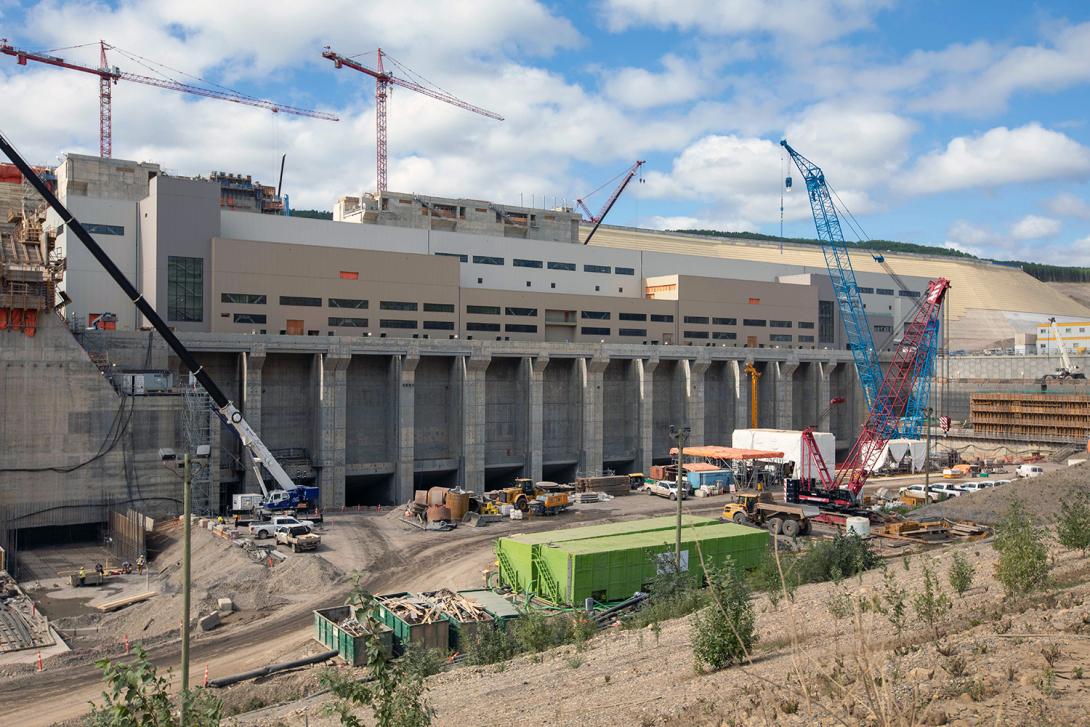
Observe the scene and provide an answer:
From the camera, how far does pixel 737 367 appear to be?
3447 inches

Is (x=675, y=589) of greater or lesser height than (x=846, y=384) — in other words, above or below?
below

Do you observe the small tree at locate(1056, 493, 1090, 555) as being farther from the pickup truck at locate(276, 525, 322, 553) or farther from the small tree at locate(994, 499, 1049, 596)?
the pickup truck at locate(276, 525, 322, 553)

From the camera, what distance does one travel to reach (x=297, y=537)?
4784 cm

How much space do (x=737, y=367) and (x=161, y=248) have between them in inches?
2141

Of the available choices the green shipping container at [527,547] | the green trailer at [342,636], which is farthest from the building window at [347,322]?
the green trailer at [342,636]

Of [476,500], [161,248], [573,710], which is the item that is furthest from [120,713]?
[161,248]

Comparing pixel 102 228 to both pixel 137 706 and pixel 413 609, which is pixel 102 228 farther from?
pixel 137 706

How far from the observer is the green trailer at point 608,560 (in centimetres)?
3556

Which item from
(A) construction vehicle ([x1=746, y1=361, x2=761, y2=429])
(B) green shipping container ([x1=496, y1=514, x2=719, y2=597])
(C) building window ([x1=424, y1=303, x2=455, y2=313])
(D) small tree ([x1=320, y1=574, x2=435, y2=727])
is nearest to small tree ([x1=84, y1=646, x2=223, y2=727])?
(D) small tree ([x1=320, y1=574, x2=435, y2=727])

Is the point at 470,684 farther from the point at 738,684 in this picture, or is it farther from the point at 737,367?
the point at 737,367

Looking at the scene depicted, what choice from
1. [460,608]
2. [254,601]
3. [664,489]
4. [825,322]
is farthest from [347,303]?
[825,322]

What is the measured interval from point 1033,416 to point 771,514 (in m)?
57.2

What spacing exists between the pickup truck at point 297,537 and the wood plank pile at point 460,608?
14.8 m

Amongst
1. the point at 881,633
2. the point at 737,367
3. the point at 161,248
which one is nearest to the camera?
the point at 881,633
